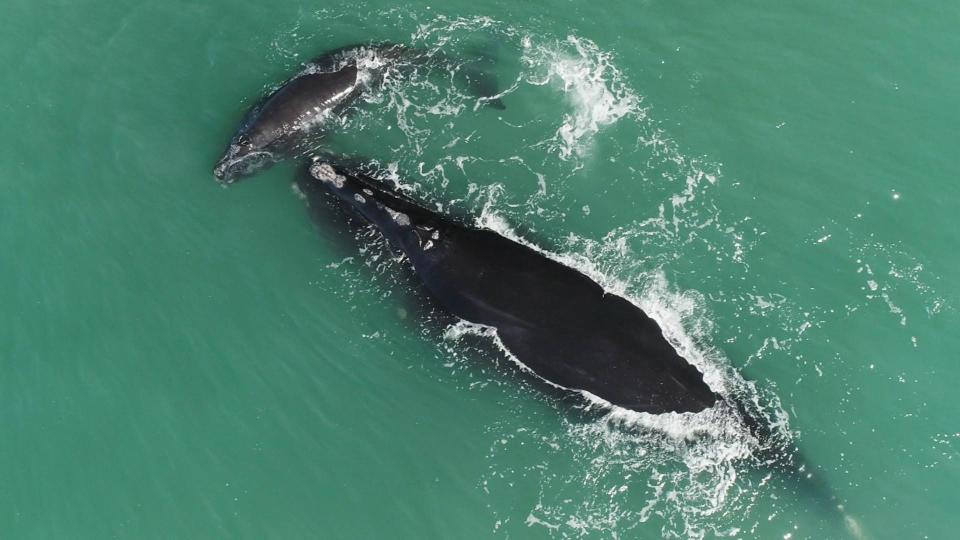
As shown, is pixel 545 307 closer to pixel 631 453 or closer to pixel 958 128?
pixel 631 453

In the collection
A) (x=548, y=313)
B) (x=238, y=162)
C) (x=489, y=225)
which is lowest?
(x=548, y=313)

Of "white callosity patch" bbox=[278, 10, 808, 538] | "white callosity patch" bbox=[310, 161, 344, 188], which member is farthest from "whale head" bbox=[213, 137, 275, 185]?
"white callosity patch" bbox=[278, 10, 808, 538]

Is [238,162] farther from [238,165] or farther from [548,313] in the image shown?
[548,313]

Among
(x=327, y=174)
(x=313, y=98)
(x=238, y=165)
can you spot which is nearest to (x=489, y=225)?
(x=327, y=174)

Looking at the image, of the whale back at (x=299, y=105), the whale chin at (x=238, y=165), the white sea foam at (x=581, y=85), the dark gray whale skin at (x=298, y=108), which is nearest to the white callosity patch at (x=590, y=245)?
the white sea foam at (x=581, y=85)

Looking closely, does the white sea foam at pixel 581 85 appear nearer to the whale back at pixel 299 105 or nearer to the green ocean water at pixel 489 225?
the green ocean water at pixel 489 225

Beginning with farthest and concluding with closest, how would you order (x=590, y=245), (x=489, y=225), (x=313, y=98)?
(x=313, y=98) < (x=489, y=225) < (x=590, y=245)

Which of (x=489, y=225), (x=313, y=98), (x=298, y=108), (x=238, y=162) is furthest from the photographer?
(x=313, y=98)
